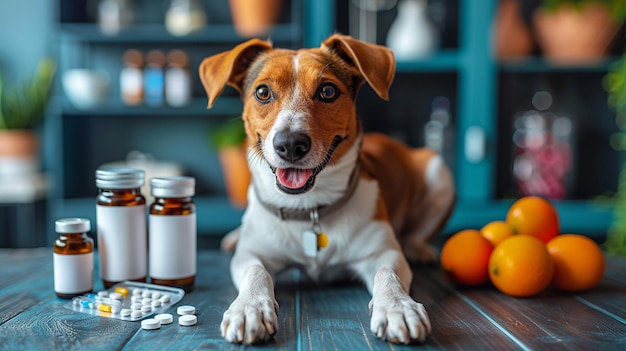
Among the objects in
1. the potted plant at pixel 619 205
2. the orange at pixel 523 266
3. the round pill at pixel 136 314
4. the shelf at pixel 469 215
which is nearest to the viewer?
the round pill at pixel 136 314

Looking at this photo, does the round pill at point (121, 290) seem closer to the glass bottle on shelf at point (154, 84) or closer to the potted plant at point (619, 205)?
the glass bottle on shelf at point (154, 84)

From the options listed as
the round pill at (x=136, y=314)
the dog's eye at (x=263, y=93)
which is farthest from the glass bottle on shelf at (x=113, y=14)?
the round pill at (x=136, y=314)

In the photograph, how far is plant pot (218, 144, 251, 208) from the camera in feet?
8.69

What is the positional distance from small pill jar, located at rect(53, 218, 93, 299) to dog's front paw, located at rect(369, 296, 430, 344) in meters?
0.57

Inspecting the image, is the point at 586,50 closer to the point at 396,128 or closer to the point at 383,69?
the point at 396,128

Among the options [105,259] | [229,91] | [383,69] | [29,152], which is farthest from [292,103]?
[29,152]

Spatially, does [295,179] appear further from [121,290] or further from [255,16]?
[255,16]

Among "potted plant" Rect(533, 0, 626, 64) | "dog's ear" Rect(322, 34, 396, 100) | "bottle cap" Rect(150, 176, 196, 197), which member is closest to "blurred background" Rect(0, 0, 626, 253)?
"potted plant" Rect(533, 0, 626, 64)

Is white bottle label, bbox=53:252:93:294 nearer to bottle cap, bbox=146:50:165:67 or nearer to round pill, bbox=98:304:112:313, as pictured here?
round pill, bbox=98:304:112:313

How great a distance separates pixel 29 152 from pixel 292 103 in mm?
2186

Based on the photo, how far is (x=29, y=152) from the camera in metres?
2.87

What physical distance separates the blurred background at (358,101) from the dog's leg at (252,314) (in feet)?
5.24

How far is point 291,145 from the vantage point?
1.07m

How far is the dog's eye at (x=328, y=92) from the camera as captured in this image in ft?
4.05
